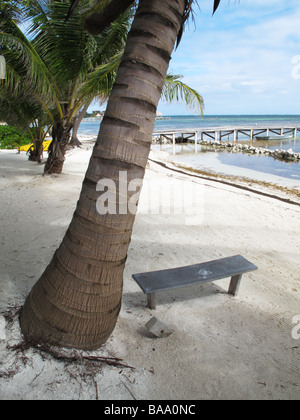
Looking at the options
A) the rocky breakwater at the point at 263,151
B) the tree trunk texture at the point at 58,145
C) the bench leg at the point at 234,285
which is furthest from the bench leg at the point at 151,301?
the rocky breakwater at the point at 263,151

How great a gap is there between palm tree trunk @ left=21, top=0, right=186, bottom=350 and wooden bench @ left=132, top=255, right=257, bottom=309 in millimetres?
604

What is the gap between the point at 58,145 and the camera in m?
8.91

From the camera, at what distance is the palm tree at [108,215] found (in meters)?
1.97

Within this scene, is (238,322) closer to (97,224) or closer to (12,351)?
(97,224)

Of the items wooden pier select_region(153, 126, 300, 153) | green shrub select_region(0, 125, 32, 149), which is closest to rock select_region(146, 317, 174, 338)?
green shrub select_region(0, 125, 32, 149)

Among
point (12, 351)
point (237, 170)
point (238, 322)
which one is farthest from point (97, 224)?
point (237, 170)

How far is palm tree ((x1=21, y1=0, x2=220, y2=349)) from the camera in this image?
1966 mm

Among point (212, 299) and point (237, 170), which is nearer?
point (212, 299)

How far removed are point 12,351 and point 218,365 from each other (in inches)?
65.8

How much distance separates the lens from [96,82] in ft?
22.7

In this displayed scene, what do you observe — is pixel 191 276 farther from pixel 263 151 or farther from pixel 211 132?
pixel 211 132

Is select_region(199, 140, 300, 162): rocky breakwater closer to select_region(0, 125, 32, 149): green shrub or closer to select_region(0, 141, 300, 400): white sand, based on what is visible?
select_region(0, 141, 300, 400): white sand

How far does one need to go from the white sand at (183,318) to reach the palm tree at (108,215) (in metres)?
0.27

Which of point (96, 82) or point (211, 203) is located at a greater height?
point (96, 82)
